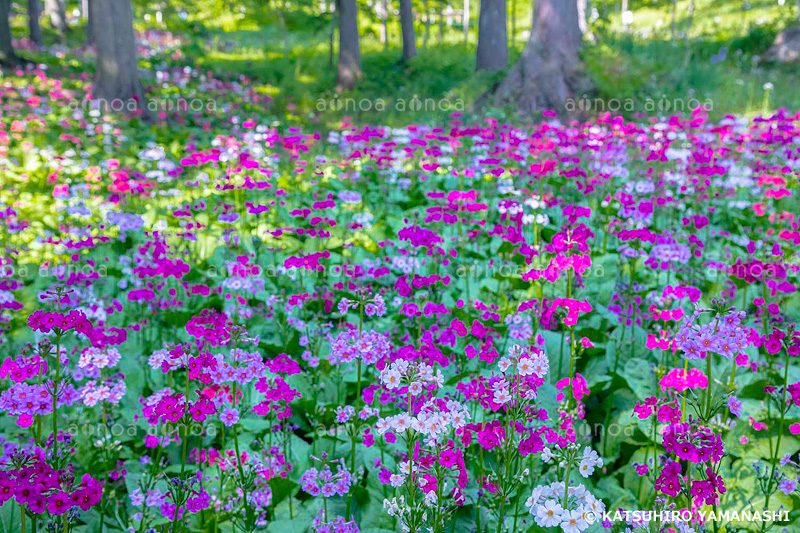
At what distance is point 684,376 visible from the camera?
6.61 feet

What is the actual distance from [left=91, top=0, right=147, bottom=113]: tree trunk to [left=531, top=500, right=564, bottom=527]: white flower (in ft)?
34.8

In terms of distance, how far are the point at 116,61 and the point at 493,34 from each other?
922 centimetres

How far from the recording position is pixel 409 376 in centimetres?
187

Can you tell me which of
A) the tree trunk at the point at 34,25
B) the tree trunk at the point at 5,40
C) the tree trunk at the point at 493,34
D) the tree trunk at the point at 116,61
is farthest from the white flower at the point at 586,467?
the tree trunk at the point at 34,25

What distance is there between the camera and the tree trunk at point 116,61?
409 inches

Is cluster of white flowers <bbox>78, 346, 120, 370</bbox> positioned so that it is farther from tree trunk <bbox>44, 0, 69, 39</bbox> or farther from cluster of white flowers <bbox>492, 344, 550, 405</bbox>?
tree trunk <bbox>44, 0, 69, 39</bbox>

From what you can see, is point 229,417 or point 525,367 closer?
point 525,367

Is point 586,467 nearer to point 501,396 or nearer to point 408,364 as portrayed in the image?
point 501,396

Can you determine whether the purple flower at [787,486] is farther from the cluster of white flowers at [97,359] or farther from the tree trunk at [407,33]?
the tree trunk at [407,33]

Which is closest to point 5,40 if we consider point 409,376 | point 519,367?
point 409,376

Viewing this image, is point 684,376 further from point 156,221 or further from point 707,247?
point 156,221

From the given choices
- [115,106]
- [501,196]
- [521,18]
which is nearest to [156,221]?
[501,196]

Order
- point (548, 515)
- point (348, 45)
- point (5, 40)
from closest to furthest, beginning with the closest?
A: point (548, 515), point (5, 40), point (348, 45)

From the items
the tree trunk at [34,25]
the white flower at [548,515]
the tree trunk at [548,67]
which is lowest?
the white flower at [548,515]
